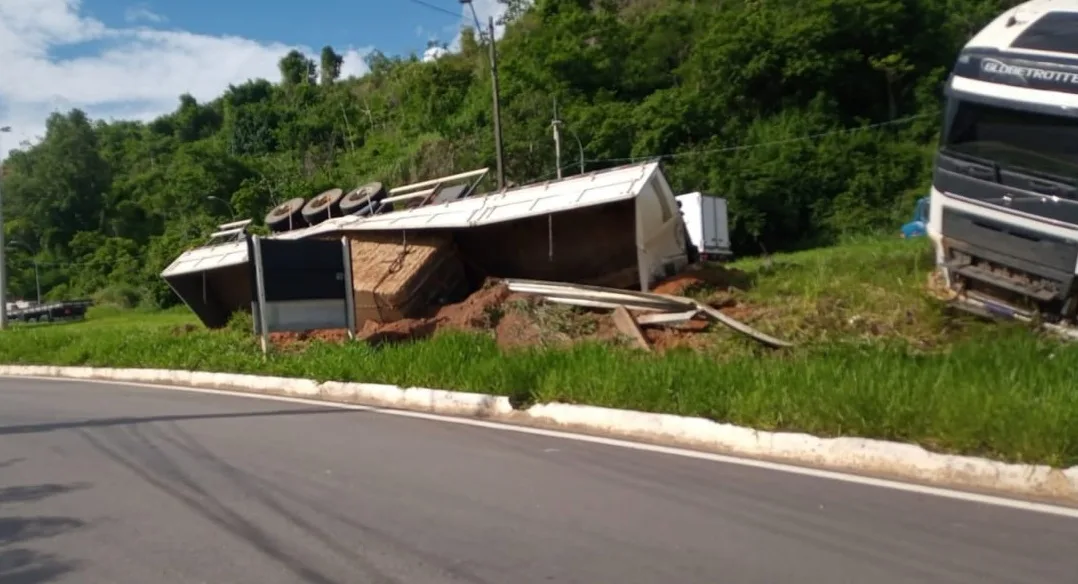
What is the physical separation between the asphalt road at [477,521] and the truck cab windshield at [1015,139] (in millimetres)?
6056

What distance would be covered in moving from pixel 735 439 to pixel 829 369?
132cm

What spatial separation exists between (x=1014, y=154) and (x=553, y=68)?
49.9 m

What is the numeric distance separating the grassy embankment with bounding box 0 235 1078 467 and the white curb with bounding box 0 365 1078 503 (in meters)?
0.11

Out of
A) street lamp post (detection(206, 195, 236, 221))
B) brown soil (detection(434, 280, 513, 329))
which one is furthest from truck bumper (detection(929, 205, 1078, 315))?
street lamp post (detection(206, 195, 236, 221))

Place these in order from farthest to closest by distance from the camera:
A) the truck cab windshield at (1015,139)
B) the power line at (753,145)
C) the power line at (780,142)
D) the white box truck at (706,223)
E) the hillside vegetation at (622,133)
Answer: the power line at (780,142), the power line at (753,145), the hillside vegetation at (622,133), the white box truck at (706,223), the truck cab windshield at (1015,139)

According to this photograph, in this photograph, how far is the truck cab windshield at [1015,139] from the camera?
37.1 feet

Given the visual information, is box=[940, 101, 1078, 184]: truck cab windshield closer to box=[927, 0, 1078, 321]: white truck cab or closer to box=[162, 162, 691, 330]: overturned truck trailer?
box=[927, 0, 1078, 321]: white truck cab

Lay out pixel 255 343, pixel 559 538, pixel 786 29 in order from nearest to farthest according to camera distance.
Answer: pixel 559 538 < pixel 255 343 < pixel 786 29

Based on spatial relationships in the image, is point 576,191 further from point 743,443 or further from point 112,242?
point 112,242

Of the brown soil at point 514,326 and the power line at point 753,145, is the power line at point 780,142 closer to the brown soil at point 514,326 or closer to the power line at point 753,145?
the power line at point 753,145

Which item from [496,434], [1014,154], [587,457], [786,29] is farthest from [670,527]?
[786,29]

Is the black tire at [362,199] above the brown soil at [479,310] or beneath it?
above

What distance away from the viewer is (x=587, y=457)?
843cm

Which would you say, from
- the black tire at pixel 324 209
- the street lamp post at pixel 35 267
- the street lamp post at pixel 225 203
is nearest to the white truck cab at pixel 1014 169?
the black tire at pixel 324 209
